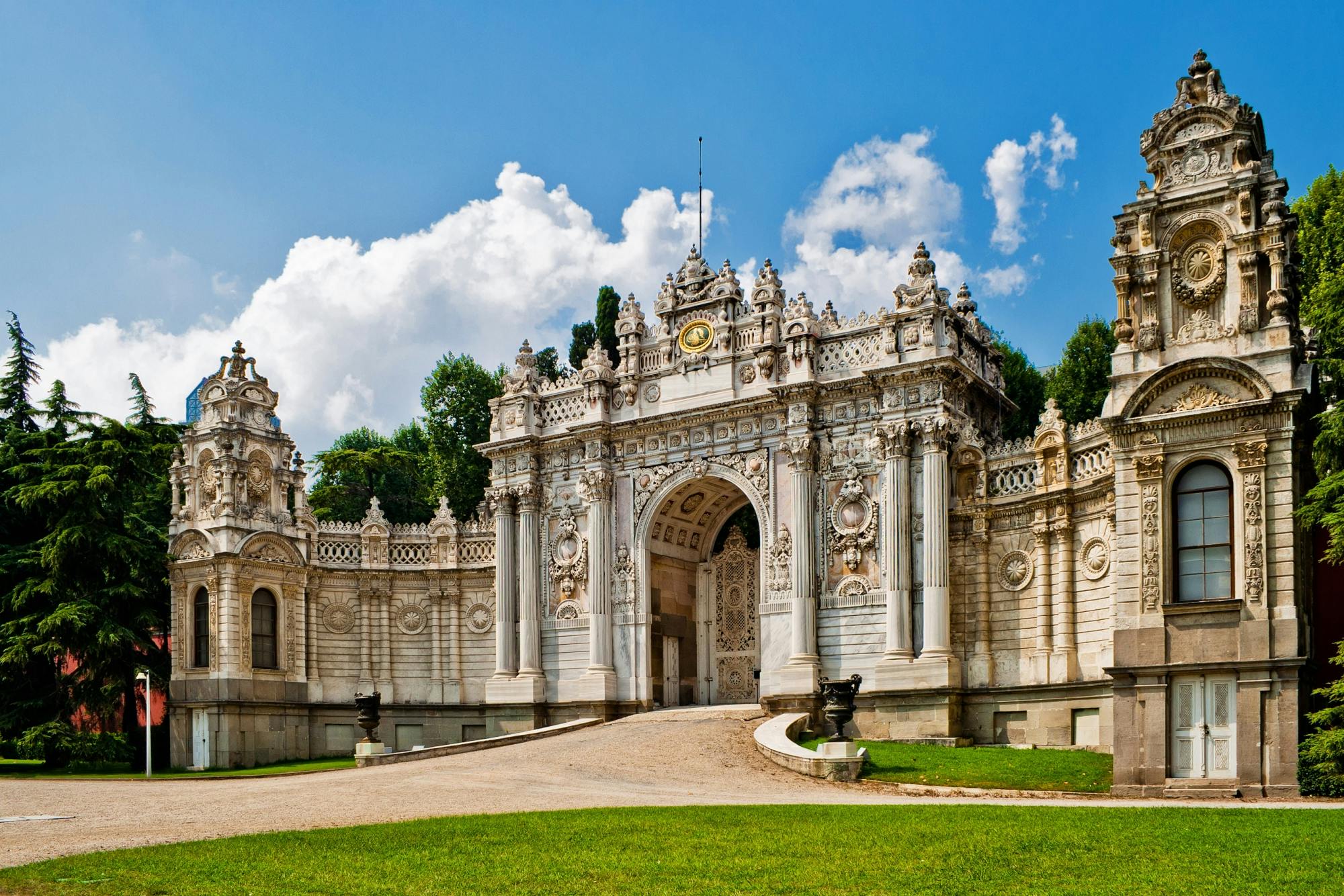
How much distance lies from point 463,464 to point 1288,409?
38.8m

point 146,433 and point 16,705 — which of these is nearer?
point 16,705

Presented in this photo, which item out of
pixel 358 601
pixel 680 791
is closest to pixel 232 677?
pixel 358 601

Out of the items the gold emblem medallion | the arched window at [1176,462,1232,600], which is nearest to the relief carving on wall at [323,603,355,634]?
the gold emblem medallion

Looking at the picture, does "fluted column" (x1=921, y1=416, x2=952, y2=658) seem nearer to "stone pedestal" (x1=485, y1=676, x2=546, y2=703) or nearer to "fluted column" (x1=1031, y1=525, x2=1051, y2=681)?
"fluted column" (x1=1031, y1=525, x2=1051, y2=681)

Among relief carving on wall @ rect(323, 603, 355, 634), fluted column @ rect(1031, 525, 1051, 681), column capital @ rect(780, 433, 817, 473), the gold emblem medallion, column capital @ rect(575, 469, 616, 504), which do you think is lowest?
relief carving on wall @ rect(323, 603, 355, 634)

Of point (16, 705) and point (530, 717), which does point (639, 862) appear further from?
point (16, 705)

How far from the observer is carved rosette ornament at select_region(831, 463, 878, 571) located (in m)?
33.8

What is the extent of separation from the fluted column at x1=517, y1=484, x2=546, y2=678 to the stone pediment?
18.7 meters

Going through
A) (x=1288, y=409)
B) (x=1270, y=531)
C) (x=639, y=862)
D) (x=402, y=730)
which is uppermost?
(x=1288, y=409)

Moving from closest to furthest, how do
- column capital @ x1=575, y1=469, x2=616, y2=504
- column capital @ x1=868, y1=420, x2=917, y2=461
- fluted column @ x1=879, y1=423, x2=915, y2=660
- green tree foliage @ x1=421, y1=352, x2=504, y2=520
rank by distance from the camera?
fluted column @ x1=879, y1=423, x2=915, y2=660 → column capital @ x1=868, y1=420, x2=917, y2=461 → column capital @ x1=575, y1=469, x2=616, y2=504 → green tree foliage @ x1=421, y1=352, x2=504, y2=520

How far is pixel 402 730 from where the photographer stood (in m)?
41.1

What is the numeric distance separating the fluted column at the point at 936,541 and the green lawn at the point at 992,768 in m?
3.06

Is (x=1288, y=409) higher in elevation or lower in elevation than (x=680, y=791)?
higher

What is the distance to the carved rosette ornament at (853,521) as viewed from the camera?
3375cm
